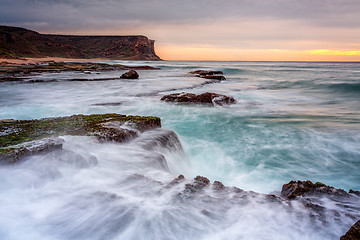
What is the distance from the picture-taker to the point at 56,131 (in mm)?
3799

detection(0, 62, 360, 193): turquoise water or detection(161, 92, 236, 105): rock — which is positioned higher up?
detection(161, 92, 236, 105): rock

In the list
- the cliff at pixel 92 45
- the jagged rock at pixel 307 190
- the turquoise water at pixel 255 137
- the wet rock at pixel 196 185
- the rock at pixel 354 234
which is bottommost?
the turquoise water at pixel 255 137

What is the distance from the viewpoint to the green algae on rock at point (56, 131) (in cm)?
293

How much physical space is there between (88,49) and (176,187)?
156841 millimetres

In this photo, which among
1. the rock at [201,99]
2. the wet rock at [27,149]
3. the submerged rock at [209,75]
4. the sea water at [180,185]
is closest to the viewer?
the sea water at [180,185]

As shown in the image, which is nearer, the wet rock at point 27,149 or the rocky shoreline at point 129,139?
the rocky shoreline at point 129,139

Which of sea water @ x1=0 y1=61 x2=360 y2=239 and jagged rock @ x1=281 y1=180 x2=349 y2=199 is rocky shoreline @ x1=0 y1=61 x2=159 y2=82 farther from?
jagged rock @ x1=281 y1=180 x2=349 y2=199

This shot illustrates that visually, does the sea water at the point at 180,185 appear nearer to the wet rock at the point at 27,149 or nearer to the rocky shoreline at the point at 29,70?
the wet rock at the point at 27,149

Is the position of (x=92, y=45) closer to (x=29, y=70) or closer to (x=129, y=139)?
(x=29, y=70)

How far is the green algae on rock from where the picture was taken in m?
2.93

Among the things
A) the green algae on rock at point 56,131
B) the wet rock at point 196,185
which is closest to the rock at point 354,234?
the wet rock at point 196,185

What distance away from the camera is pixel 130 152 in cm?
350

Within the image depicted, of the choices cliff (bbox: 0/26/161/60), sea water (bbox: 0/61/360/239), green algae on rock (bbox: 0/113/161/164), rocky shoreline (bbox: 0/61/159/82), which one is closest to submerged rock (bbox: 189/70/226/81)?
rocky shoreline (bbox: 0/61/159/82)

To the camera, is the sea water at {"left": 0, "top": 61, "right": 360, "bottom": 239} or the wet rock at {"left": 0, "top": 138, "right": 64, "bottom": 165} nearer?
the sea water at {"left": 0, "top": 61, "right": 360, "bottom": 239}
